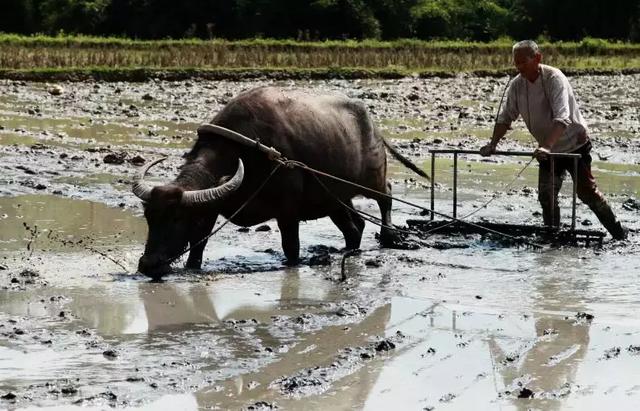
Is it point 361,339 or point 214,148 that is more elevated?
point 214,148

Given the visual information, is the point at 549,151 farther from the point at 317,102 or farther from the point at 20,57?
the point at 20,57

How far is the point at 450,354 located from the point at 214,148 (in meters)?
2.61

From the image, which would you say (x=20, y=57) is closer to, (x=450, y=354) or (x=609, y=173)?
(x=609, y=173)

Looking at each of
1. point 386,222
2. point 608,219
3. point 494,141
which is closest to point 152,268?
point 386,222

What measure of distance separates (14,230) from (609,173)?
6.60 m

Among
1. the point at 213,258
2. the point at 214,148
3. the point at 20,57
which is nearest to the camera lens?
the point at 214,148

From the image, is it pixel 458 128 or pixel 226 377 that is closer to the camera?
pixel 226 377

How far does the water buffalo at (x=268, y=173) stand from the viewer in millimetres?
7680

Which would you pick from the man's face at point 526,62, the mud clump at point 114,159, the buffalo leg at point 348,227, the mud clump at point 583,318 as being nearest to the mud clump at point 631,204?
the man's face at point 526,62

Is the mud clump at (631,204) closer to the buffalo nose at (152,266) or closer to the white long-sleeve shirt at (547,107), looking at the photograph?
the white long-sleeve shirt at (547,107)

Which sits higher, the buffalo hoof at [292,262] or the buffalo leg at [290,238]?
the buffalo leg at [290,238]

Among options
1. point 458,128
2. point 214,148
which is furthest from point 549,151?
point 458,128

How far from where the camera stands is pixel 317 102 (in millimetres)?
8859

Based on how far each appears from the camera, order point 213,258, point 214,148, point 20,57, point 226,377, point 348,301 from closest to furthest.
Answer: point 226,377
point 348,301
point 214,148
point 213,258
point 20,57
